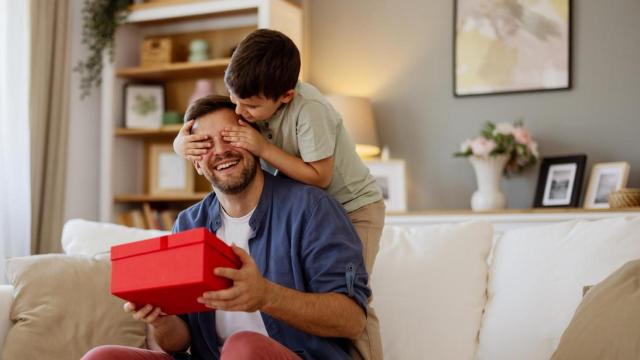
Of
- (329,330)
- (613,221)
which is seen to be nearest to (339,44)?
(613,221)

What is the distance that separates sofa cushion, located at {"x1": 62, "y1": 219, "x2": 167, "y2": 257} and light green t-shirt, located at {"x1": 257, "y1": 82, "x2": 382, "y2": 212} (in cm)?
73

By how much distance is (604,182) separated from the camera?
138 inches

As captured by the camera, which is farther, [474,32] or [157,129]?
[157,129]

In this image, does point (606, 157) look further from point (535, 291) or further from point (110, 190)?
point (110, 190)

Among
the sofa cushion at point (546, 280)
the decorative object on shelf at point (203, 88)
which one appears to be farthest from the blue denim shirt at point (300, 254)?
the decorative object on shelf at point (203, 88)

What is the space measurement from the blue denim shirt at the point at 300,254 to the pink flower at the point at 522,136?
196cm

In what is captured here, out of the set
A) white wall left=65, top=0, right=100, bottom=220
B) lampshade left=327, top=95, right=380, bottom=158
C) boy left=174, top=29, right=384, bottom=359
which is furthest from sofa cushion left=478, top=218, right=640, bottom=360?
white wall left=65, top=0, right=100, bottom=220

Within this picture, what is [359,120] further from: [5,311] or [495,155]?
[5,311]

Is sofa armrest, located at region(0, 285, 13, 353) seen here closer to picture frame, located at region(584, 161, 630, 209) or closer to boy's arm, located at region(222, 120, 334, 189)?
boy's arm, located at region(222, 120, 334, 189)

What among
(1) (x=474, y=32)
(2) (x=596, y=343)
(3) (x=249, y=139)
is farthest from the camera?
(1) (x=474, y=32)

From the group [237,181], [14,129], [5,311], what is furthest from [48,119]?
[237,181]

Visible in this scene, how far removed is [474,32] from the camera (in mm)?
3885

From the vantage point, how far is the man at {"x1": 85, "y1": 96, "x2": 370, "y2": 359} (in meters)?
1.63

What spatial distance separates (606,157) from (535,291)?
70.5 inches
